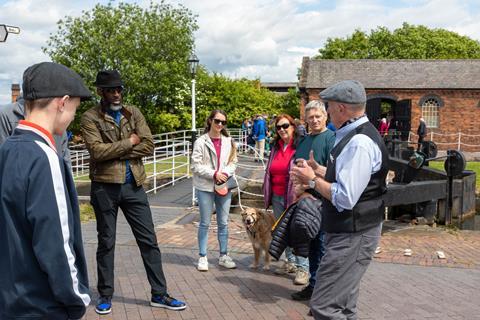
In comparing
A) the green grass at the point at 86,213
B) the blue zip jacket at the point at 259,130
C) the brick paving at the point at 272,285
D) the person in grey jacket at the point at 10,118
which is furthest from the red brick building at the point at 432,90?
the person in grey jacket at the point at 10,118

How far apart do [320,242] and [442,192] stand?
6650mm

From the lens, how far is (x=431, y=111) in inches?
1291

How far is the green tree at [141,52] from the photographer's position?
31.2 m

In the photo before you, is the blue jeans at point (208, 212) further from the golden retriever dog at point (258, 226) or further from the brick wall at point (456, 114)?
the brick wall at point (456, 114)

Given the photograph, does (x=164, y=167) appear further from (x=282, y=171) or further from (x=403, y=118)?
(x=282, y=171)

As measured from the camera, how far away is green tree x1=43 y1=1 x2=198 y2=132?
102 feet

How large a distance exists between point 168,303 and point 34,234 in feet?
10.2

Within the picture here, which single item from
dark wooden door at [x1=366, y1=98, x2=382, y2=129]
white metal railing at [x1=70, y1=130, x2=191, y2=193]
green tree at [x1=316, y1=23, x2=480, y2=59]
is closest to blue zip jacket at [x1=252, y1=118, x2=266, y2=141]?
white metal railing at [x1=70, y1=130, x2=191, y2=193]

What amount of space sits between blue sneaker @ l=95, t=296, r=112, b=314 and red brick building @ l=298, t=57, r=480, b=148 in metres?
27.3

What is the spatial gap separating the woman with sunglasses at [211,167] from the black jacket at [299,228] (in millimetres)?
1335

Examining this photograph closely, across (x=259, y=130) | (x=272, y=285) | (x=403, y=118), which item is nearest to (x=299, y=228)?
(x=272, y=285)

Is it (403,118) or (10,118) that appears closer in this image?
(10,118)

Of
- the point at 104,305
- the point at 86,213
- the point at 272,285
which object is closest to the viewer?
the point at 104,305

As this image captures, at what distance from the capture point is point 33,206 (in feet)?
6.81
